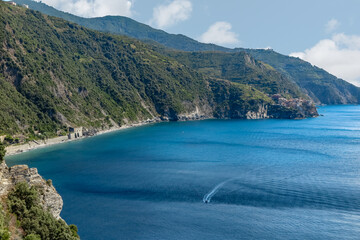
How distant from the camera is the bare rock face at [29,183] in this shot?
3316cm

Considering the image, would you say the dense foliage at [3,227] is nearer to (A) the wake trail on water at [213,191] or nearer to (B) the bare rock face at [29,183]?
(B) the bare rock face at [29,183]

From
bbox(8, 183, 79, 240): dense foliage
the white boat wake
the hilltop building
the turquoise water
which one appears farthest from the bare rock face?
the hilltop building

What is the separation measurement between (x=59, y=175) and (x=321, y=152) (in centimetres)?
9425

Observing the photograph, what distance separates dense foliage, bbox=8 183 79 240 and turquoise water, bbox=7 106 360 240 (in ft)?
70.8

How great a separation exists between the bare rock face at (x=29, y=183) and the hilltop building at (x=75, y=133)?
11965cm

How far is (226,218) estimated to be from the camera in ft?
195

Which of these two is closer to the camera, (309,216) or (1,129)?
(309,216)

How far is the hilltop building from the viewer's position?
496ft

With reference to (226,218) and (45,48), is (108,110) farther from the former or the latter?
(226,218)

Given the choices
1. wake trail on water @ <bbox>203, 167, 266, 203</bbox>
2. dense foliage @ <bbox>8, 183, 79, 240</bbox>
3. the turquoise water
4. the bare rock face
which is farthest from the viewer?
wake trail on water @ <bbox>203, 167, 266, 203</bbox>

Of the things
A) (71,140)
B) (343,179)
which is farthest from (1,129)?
(343,179)

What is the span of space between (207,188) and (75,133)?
98.3m

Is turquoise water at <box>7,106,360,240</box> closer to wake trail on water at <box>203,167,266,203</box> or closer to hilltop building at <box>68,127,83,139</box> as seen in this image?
wake trail on water at <box>203,167,266,203</box>

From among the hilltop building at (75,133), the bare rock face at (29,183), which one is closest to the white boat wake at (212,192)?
the bare rock face at (29,183)
